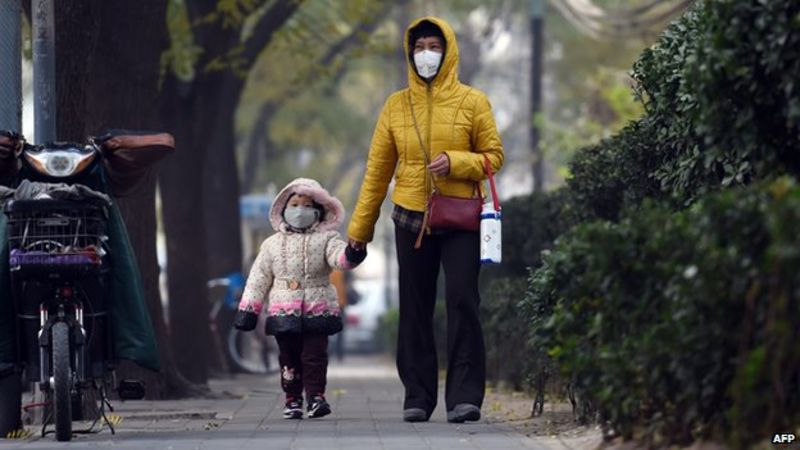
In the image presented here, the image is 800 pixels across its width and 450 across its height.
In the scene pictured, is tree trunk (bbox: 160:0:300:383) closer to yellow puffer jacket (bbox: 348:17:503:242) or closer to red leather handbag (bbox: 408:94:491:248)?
yellow puffer jacket (bbox: 348:17:503:242)

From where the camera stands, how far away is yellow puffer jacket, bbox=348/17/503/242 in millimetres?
11383

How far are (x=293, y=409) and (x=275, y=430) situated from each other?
1.12 meters

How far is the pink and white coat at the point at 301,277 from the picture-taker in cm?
1212

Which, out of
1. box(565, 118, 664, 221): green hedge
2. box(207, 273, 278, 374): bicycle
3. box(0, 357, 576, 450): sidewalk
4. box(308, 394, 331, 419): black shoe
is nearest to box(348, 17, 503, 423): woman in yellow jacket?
box(0, 357, 576, 450): sidewalk

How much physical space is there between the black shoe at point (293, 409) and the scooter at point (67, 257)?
4.80 feet

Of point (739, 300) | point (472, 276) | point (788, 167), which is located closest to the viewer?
point (739, 300)

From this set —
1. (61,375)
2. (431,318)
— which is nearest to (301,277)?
(431,318)

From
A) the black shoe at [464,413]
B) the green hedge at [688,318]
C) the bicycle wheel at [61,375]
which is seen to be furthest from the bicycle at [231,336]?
the green hedge at [688,318]

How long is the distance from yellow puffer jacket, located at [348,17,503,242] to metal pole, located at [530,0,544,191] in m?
18.5

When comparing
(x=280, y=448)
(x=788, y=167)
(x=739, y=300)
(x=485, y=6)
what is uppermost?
(x=485, y=6)

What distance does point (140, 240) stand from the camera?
15.5 metres

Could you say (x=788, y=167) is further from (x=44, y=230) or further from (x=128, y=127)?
(x=128, y=127)

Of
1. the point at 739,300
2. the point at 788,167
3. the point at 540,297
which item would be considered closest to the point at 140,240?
the point at 540,297

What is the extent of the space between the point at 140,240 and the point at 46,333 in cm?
531
